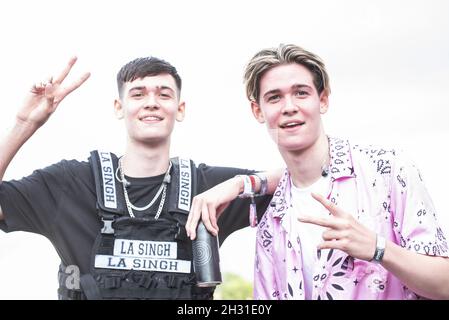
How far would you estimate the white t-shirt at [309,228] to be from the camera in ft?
16.0

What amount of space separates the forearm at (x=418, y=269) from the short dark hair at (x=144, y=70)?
2.20 meters

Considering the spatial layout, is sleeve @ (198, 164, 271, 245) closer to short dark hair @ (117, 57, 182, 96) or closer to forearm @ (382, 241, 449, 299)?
short dark hair @ (117, 57, 182, 96)

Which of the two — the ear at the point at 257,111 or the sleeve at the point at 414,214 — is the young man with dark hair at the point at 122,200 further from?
the sleeve at the point at 414,214

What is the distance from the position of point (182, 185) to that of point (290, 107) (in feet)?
3.44

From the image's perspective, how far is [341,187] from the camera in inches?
194

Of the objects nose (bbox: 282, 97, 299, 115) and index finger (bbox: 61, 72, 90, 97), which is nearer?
nose (bbox: 282, 97, 299, 115)

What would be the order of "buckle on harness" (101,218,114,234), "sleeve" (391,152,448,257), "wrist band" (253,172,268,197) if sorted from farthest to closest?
1. "wrist band" (253,172,268,197)
2. "buckle on harness" (101,218,114,234)
3. "sleeve" (391,152,448,257)

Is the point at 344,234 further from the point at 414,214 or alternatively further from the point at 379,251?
the point at 414,214

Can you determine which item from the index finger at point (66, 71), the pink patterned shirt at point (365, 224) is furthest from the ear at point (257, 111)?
the index finger at point (66, 71)

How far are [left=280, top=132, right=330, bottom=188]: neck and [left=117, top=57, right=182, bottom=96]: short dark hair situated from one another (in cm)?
113

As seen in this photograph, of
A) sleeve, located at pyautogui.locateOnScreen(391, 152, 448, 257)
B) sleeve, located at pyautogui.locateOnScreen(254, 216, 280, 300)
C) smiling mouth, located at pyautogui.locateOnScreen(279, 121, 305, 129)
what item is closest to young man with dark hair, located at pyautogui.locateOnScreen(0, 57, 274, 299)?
sleeve, located at pyautogui.locateOnScreen(254, 216, 280, 300)

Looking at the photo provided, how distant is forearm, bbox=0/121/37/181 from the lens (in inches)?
195
